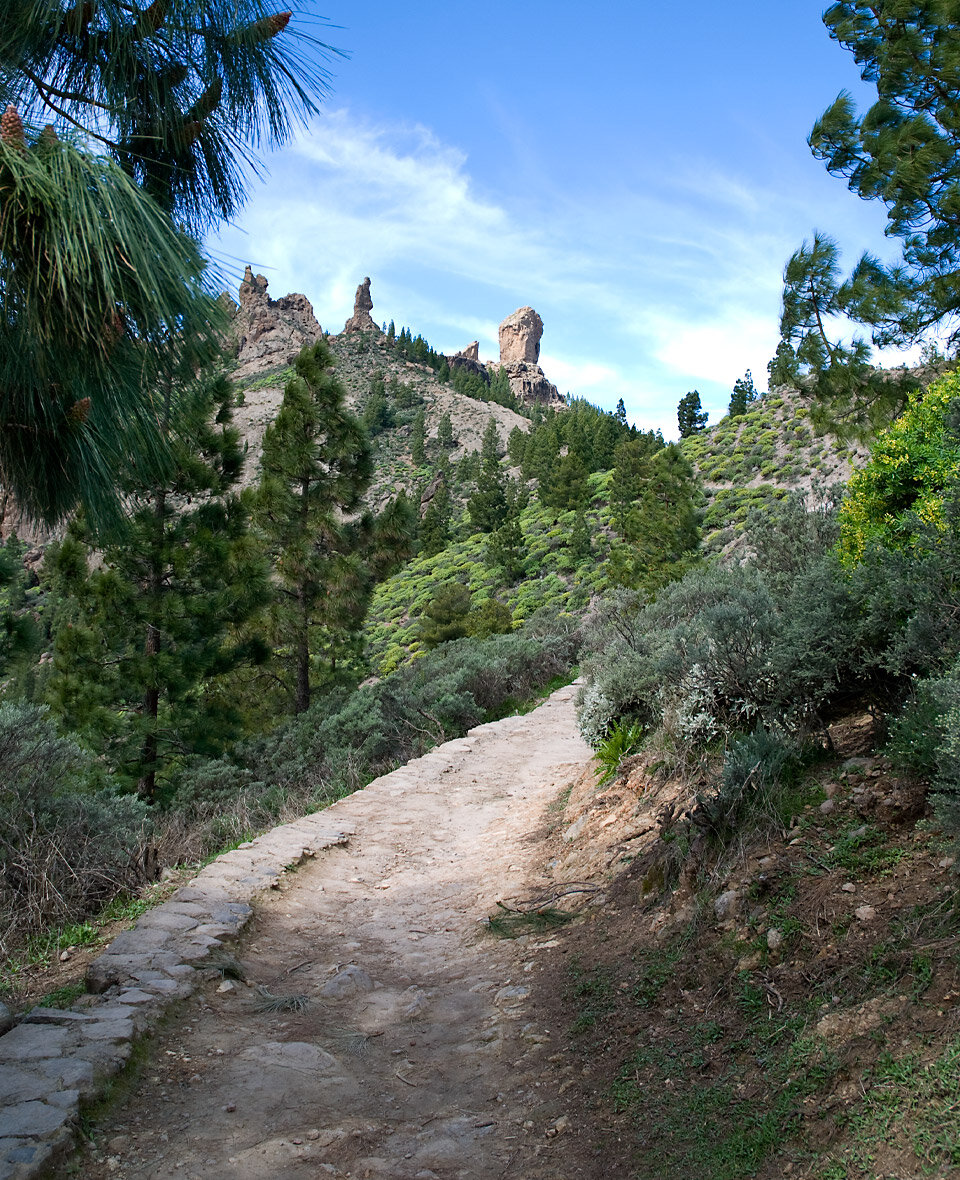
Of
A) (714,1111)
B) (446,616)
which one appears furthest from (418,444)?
(714,1111)

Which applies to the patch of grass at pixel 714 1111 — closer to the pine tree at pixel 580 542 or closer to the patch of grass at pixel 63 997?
the patch of grass at pixel 63 997

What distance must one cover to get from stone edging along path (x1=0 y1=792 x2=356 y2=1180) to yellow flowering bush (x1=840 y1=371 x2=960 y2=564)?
4122 mm

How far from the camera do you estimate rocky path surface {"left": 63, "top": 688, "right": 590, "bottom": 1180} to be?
8.14 ft

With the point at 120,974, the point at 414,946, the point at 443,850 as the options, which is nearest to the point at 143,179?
the point at 120,974

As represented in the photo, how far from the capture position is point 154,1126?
8.55 feet

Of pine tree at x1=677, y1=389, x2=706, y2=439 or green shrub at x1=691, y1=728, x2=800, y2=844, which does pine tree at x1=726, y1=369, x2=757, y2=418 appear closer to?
pine tree at x1=677, y1=389, x2=706, y2=439

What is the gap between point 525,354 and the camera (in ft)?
479

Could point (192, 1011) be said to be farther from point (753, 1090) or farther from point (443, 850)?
point (443, 850)

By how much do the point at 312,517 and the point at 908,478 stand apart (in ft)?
35.4

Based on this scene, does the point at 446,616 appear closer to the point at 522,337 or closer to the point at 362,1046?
the point at 362,1046

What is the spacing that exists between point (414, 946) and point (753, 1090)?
2486 mm

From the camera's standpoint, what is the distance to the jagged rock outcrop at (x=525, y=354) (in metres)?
139

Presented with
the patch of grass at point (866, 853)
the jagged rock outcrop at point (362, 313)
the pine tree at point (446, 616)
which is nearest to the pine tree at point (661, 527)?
the pine tree at point (446, 616)

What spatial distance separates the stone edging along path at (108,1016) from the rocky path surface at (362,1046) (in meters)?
0.12
